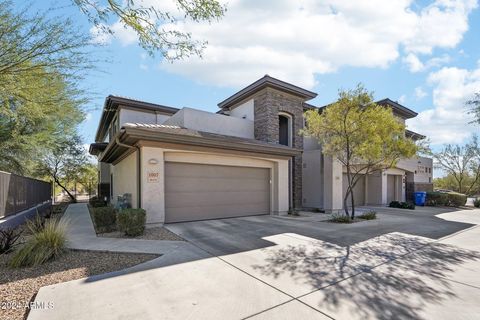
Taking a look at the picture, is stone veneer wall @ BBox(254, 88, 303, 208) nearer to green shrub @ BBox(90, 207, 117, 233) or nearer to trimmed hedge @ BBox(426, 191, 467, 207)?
green shrub @ BBox(90, 207, 117, 233)

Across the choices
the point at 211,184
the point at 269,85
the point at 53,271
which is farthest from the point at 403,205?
the point at 53,271

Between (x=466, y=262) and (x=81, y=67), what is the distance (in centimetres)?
866

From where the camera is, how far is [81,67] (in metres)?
4.82

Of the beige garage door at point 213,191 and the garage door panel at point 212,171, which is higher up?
the garage door panel at point 212,171

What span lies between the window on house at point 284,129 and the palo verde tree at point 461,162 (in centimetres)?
2170

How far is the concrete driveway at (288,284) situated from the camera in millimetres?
3250

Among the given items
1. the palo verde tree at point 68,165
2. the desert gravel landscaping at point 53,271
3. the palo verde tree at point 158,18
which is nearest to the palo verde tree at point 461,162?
the palo verde tree at point 158,18

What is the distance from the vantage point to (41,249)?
16.9 feet

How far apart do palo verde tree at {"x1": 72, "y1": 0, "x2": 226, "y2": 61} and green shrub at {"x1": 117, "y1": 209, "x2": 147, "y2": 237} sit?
456cm

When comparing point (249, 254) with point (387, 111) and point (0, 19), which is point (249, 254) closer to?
point (0, 19)

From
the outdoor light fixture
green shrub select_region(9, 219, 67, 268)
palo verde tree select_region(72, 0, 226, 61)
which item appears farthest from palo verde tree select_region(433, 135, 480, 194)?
green shrub select_region(9, 219, 67, 268)

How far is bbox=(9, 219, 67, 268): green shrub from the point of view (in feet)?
16.1

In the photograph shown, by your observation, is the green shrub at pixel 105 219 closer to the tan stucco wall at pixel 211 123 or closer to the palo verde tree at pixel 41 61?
the palo verde tree at pixel 41 61

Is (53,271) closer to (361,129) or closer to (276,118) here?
(361,129)
